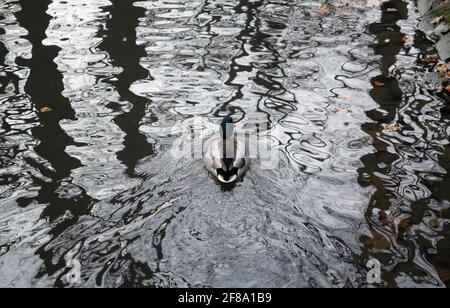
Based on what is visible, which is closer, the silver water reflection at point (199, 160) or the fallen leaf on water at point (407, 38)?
the silver water reflection at point (199, 160)

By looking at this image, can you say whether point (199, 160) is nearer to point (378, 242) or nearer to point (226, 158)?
point (226, 158)

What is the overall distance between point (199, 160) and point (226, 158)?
39.8 inches

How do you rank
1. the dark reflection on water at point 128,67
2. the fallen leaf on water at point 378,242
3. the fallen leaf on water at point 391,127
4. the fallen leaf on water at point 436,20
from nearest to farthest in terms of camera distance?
1. the fallen leaf on water at point 378,242
2. the dark reflection on water at point 128,67
3. the fallen leaf on water at point 391,127
4. the fallen leaf on water at point 436,20

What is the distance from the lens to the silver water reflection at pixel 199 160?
571 centimetres

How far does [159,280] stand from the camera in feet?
17.7

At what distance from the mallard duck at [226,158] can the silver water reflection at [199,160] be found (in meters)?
0.18

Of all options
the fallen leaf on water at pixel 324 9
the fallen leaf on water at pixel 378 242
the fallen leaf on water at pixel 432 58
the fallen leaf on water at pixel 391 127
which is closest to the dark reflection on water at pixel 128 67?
the fallen leaf on water at pixel 378 242

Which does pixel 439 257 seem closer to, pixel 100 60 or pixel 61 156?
pixel 61 156

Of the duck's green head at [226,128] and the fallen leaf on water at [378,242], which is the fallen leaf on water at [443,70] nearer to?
the duck's green head at [226,128]

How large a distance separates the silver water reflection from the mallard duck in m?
0.18

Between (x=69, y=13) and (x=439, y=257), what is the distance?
40.0ft

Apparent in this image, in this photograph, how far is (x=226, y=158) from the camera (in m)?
6.93

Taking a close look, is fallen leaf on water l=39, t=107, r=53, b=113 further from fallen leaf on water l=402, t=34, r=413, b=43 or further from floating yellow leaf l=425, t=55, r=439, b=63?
fallen leaf on water l=402, t=34, r=413, b=43

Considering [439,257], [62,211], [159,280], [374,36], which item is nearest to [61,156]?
[62,211]
